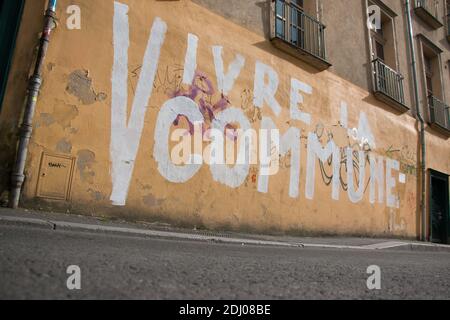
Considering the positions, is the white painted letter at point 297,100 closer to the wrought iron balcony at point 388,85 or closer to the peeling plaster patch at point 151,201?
the wrought iron balcony at point 388,85

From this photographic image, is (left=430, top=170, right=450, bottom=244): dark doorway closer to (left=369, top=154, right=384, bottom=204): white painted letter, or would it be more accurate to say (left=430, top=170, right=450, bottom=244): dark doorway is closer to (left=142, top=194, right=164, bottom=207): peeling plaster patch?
(left=369, top=154, right=384, bottom=204): white painted letter

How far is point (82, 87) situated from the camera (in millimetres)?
4934

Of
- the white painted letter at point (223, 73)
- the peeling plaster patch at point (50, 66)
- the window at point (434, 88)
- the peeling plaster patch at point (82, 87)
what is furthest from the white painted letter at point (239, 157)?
the window at point (434, 88)

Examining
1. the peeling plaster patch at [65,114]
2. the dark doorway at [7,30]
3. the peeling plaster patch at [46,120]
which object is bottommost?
the peeling plaster patch at [46,120]

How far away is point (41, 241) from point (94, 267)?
3.43 ft

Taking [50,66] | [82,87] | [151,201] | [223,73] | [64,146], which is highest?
[223,73]

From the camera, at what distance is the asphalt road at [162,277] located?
167cm

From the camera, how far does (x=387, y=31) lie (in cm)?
1093

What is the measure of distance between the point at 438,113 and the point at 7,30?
12.3 metres

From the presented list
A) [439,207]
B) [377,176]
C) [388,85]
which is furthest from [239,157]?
[439,207]

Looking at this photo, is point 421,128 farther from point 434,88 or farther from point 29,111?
point 29,111

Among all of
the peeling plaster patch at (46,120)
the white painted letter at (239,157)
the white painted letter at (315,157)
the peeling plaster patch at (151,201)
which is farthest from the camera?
the white painted letter at (315,157)

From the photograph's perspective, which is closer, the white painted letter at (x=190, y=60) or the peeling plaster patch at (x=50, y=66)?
the peeling plaster patch at (x=50, y=66)

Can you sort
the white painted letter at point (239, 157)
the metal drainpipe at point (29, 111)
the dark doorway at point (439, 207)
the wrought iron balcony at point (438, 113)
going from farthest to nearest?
the wrought iron balcony at point (438, 113), the dark doorway at point (439, 207), the white painted letter at point (239, 157), the metal drainpipe at point (29, 111)
